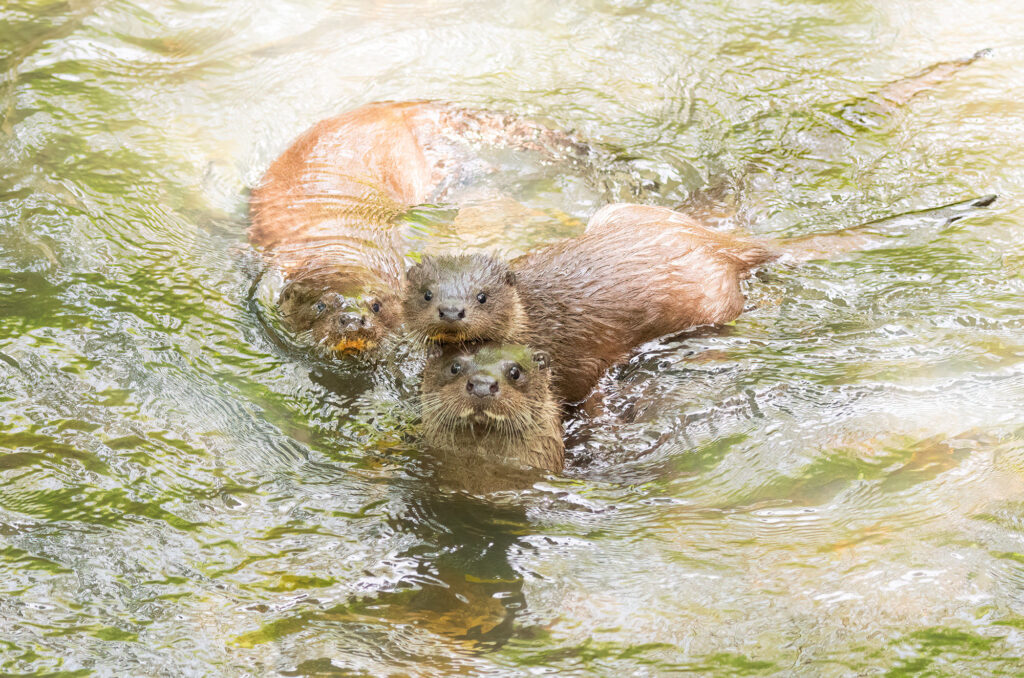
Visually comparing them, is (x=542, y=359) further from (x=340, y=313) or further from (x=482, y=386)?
(x=340, y=313)

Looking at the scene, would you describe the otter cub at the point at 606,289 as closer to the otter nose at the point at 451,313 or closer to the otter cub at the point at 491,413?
the otter nose at the point at 451,313

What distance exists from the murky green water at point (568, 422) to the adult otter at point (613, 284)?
109 millimetres

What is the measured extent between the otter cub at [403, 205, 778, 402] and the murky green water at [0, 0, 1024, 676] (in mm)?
126

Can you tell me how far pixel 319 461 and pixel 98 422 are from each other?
28.0 inches

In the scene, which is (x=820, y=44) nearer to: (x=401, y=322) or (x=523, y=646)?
(x=401, y=322)

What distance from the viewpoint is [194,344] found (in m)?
3.74

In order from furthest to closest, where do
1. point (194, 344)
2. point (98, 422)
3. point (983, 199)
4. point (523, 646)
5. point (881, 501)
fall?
point (983, 199) → point (194, 344) → point (98, 422) → point (881, 501) → point (523, 646)

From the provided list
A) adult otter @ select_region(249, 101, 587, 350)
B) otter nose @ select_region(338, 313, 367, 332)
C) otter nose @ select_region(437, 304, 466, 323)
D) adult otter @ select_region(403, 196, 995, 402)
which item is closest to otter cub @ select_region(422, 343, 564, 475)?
otter nose @ select_region(437, 304, 466, 323)

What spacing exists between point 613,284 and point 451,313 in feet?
2.68

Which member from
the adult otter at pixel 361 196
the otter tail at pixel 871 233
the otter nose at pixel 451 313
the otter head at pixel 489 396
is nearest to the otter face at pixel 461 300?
the otter nose at pixel 451 313

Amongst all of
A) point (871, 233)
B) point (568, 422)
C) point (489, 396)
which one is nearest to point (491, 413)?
point (489, 396)

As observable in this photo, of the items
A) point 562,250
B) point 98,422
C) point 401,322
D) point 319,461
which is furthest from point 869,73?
point 98,422

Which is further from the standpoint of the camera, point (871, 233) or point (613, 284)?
point (871, 233)

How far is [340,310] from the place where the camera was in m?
3.79
